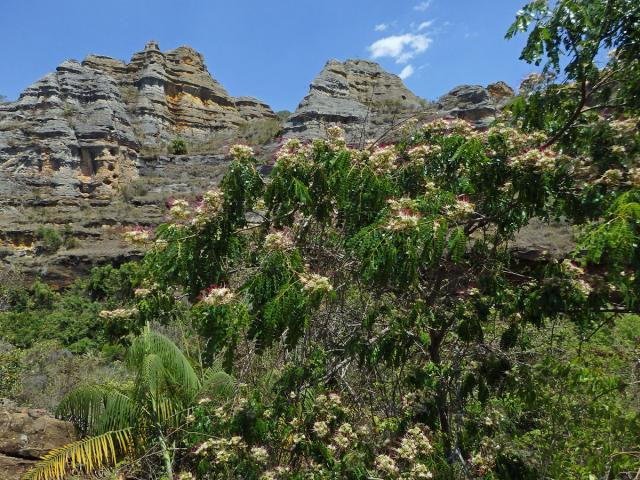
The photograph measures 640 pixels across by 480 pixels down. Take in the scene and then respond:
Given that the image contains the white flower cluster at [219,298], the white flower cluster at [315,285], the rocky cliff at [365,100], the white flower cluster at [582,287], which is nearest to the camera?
the white flower cluster at [315,285]

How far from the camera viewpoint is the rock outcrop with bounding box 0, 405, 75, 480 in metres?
6.91

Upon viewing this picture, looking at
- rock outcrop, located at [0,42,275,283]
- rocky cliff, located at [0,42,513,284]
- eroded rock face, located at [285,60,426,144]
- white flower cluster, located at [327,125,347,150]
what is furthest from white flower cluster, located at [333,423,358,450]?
eroded rock face, located at [285,60,426,144]

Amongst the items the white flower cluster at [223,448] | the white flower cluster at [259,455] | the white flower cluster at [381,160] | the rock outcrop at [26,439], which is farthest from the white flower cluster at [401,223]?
the rock outcrop at [26,439]

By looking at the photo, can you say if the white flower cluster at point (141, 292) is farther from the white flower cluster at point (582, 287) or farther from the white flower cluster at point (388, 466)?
the white flower cluster at point (582, 287)

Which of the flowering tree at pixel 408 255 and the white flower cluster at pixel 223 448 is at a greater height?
the flowering tree at pixel 408 255

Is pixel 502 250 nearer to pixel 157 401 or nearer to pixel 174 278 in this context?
pixel 174 278

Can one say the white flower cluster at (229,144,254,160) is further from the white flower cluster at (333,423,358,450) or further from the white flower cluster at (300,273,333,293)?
the white flower cluster at (333,423,358,450)

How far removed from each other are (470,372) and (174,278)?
252 cm

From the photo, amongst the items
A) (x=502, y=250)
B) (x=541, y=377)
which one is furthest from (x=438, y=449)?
(x=502, y=250)

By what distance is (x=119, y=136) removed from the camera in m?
36.8

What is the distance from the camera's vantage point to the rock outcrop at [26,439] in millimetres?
6914

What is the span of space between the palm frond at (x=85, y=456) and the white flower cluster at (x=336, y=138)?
4.94m

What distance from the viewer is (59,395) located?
36.3 ft

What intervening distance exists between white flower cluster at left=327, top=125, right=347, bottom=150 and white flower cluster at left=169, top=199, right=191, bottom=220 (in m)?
1.20
